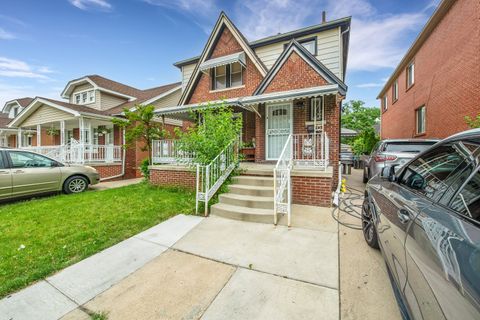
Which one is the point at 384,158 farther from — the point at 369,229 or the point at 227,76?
the point at 227,76

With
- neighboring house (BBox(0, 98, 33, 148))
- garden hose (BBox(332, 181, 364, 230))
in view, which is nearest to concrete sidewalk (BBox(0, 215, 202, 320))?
garden hose (BBox(332, 181, 364, 230))

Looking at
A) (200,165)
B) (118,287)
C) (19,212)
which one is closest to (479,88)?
(200,165)

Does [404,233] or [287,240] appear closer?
[404,233]

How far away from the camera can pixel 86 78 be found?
15.3 metres

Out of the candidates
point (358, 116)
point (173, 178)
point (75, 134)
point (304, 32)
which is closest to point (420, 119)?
point (304, 32)

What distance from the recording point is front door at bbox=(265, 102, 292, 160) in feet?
27.1

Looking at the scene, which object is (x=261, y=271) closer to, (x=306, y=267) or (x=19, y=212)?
(x=306, y=267)

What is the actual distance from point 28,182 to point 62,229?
3770 millimetres

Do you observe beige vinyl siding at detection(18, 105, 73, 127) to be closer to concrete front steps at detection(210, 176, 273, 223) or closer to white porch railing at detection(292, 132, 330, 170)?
concrete front steps at detection(210, 176, 273, 223)

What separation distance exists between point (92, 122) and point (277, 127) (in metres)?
12.7

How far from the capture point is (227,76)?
35.9 feet

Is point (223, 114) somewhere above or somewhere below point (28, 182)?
above

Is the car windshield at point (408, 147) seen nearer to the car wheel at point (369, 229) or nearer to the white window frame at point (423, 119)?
the car wheel at point (369, 229)

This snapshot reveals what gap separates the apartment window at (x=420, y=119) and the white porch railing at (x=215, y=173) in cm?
1167
